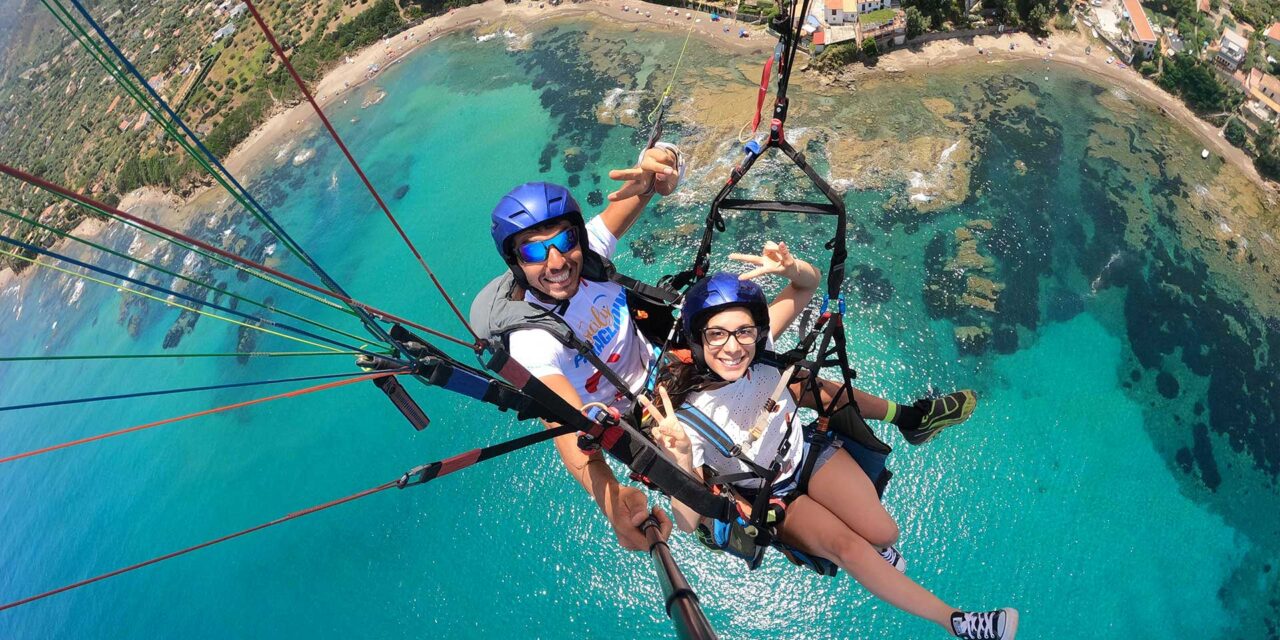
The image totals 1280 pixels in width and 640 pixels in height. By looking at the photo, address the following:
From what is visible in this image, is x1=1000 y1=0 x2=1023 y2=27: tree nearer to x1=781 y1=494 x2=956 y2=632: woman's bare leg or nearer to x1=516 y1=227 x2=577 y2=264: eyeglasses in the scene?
x1=781 y1=494 x2=956 y2=632: woman's bare leg

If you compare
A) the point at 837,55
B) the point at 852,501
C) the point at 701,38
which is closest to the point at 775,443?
the point at 852,501

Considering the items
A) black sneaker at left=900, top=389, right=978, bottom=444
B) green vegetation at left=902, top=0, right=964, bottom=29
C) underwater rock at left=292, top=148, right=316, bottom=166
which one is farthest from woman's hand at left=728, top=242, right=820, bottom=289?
underwater rock at left=292, top=148, right=316, bottom=166

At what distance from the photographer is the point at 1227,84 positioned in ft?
65.5

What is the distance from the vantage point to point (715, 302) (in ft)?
14.1

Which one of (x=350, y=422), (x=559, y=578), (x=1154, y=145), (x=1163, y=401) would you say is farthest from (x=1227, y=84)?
(x=350, y=422)

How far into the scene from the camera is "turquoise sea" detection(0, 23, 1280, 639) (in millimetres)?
10281

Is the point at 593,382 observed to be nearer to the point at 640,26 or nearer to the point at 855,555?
the point at 855,555

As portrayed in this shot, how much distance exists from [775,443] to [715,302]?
4.27 ft

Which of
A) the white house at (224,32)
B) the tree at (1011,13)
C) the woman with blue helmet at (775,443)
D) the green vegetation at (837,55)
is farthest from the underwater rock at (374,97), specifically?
the woman with blue helmet at (775,443)

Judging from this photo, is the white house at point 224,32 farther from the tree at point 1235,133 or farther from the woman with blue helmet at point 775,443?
the tree at point 1235,133

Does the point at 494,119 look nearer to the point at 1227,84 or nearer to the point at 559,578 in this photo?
the point at 559,578

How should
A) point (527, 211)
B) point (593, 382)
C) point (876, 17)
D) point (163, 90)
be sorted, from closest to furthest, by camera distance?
point (527, 211) → point (593, 382) → point (876, 17) → point (163, 90)

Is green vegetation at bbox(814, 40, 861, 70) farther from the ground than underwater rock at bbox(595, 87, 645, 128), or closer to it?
farther from the ground

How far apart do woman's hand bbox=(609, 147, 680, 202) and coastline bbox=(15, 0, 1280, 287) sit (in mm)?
15187
